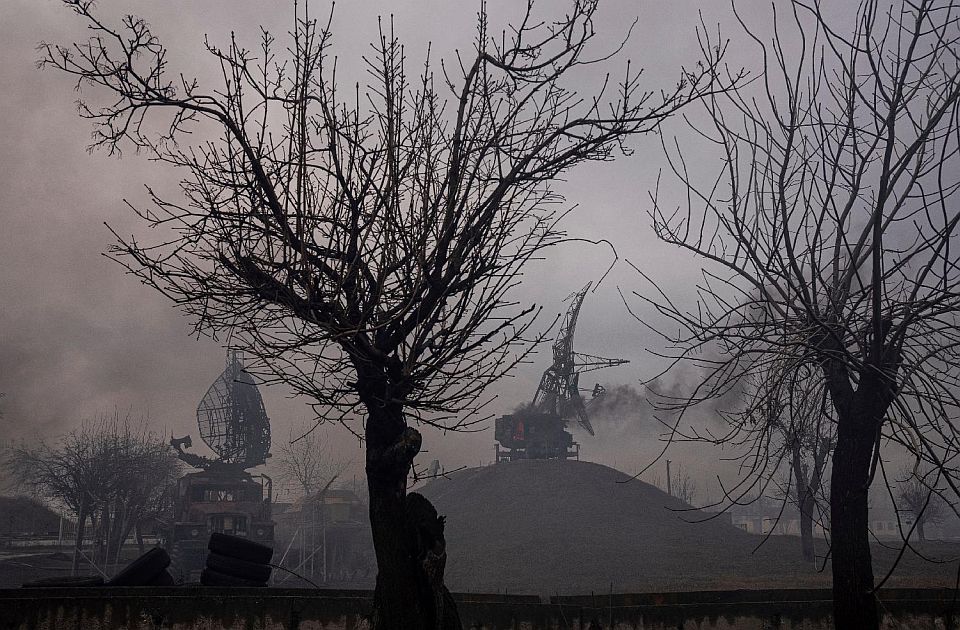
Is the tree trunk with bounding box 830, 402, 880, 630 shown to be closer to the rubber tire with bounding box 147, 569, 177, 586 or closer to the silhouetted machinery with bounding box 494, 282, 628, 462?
the rubber tire with bounding box 147, 569, 177, 586

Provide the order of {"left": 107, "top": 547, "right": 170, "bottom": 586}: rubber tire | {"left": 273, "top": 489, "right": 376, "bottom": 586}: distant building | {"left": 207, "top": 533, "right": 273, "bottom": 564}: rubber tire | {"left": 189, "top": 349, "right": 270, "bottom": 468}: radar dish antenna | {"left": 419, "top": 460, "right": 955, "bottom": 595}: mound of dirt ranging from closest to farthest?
{"left": 107, "top": 547, "right": 170, "bottom": 586}: rubber tire
{"left": 207, "top": 533, "right": 273, "bottom": 564}: rubber tire
{"left": 419, "top": 460, "right": 955, "bottom": 595}: mound of dirt
{"left": 273, "top": 489, "right": 376, "bottom": 586}: distant building
{"left": 189, "top": 349, "right": 270, "bottom": 468}: radar dish antenna

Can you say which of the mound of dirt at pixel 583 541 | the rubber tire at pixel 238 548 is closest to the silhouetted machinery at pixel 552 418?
the mound of dirt at pixel 583 541

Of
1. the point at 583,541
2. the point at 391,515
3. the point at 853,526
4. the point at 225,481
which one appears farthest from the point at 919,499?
the point at 391,515

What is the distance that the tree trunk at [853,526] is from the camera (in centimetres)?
603

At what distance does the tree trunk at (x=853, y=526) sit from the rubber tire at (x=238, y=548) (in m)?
8.28

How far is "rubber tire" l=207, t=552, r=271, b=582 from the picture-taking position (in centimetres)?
1080

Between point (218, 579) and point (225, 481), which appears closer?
point (218, 579)

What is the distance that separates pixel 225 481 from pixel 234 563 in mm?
34661

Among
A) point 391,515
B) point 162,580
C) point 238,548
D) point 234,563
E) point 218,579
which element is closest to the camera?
point 391,515

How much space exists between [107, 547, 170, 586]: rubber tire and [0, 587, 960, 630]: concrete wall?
5.52 ft

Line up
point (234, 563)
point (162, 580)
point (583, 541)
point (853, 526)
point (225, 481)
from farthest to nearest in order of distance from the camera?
1. point (583, 541)
2. point (225, 481)
3. point (234, 563)
4. point (162, 580)
5. point (853, 526)

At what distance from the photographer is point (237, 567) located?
11023mm

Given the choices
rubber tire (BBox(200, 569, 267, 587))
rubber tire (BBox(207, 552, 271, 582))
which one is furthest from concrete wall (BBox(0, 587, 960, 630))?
rubber tire (BBox(207, 552, 271, 582))

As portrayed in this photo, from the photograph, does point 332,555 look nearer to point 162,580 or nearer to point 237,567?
point 237,567
